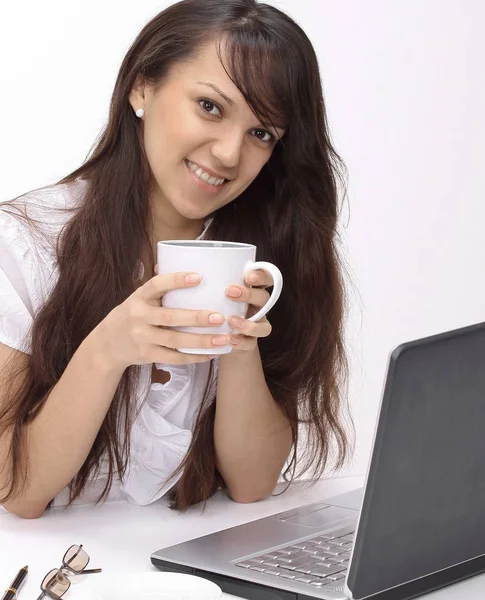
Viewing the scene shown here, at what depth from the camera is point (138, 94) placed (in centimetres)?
160

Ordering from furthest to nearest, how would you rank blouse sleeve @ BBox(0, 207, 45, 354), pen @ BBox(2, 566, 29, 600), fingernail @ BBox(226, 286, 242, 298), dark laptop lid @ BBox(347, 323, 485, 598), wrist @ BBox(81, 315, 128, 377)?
blouse sleeve @ BBox(0, 207, 45, 354)
wrist @ BBox(81, 315, 128, 377)
fingernail @ BBox(226, 286, 242, 298)
pen @ BBox(2, 566, 29, 600)
dark laptop lid @ BBox(347, 323, 485, 598)

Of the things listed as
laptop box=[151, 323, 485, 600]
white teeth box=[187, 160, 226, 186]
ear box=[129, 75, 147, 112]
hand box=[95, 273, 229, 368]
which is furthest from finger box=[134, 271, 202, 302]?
ear box=[129, 75, 147, 112]

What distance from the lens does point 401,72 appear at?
3.60m

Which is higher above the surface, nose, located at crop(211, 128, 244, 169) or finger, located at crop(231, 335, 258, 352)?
nose, located at crop(211, 128, 244, 169)

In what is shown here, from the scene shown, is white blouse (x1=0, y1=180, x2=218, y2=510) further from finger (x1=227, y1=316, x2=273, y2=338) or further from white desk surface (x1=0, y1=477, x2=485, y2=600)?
finger (x1=227, y1=316, x2=273, y2=338)

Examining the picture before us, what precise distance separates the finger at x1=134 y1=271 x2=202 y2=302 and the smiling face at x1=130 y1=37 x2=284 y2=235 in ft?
1.26

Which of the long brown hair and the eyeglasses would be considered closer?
the eyeglasses

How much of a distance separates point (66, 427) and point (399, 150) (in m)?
2.50

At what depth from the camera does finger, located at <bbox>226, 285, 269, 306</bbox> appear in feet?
3.69

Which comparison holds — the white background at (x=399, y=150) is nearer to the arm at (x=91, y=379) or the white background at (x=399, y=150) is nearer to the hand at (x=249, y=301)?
the arm at (x=91, y=379)

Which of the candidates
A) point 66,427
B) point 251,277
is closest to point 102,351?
point 66,427

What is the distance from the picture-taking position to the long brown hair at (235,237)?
1.47 m

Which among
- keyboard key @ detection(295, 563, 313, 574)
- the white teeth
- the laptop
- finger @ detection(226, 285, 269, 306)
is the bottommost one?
keyboard key @ detection(295, 563, 313, 574)

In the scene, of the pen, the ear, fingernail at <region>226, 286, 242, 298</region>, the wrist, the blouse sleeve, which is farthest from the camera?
the ear
